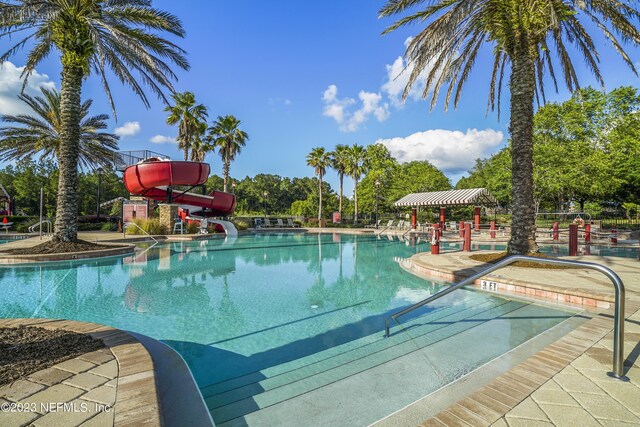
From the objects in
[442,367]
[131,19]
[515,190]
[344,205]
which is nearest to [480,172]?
[344,205]

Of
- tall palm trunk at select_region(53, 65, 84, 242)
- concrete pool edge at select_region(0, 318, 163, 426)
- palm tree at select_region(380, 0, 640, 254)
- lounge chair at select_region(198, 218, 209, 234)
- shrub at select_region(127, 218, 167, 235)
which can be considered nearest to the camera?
concrete pool edge at select_region(0, 318, 163, 426)

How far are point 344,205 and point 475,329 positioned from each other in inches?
1611

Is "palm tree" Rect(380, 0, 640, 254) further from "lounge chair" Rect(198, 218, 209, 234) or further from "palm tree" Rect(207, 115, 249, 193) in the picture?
"palm tree" Rect(207, 115, 249, 193)

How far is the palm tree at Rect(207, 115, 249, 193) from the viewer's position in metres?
29.5

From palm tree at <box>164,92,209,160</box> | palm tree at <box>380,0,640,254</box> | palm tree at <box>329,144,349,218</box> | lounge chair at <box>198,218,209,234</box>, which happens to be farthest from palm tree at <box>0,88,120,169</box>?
palm tree at <box>380,0,640,254</box>

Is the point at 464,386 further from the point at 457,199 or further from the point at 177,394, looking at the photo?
the point at 457,199

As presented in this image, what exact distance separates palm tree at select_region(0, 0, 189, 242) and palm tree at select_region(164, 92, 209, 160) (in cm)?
1304

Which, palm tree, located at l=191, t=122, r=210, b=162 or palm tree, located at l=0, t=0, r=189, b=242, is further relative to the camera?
palm tree, located at l=191, t=122, r=210, b=162

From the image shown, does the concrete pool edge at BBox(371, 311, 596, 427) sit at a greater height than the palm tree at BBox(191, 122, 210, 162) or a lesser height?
lesser

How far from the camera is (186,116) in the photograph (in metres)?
25.8

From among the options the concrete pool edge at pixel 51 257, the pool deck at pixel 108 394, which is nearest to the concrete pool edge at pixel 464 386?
the pool deck at pixel 108 394

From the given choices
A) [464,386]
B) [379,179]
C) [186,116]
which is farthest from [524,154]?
[379,179]

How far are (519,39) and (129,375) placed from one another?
36.3 ft

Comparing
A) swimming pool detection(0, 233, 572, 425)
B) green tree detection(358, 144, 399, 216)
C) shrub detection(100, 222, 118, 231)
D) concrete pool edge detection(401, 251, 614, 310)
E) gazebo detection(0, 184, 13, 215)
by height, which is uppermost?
green tree detection(358, 144, 399, 216)
